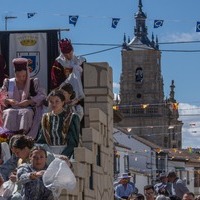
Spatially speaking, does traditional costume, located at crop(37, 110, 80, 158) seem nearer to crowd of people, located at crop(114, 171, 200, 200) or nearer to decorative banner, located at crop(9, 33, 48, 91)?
crowd of people, located at crop(114, 171, 200, 200)

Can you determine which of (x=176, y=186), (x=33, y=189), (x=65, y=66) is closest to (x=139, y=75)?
(x=176, y=186)

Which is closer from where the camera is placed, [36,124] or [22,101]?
[36,124]

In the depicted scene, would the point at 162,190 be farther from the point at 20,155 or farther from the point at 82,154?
the point at 20,155

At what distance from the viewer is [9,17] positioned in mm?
18422

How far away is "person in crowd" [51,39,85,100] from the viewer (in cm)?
1341

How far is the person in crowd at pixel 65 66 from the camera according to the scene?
1341cm

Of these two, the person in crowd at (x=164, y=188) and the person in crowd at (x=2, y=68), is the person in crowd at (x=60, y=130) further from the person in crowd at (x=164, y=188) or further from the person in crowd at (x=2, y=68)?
the person in crowd at (x=164, y=188)

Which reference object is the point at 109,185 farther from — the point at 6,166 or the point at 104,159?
the point at 6,166

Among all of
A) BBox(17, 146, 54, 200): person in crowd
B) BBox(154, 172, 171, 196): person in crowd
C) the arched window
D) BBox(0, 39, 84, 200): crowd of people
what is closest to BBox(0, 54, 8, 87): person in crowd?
BBox(0, 39, 84, 200): crowd of people

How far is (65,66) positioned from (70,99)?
→ 4.07ft

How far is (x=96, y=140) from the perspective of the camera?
40.7 ft

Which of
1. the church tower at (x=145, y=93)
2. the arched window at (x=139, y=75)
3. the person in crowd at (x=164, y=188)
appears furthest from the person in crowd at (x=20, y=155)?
the arched window at (x=139, y=75)

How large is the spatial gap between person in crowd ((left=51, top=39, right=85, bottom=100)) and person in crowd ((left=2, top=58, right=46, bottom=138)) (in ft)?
2.19

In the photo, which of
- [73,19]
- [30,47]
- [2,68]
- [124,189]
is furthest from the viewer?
[73,19]
